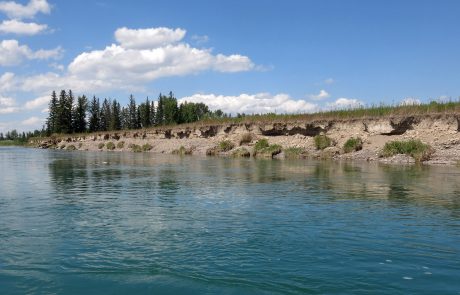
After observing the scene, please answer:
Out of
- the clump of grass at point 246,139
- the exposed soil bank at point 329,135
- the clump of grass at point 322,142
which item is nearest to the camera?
the exposed soil bank at point 329,135

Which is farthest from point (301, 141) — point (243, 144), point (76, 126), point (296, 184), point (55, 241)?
point (76, 126)

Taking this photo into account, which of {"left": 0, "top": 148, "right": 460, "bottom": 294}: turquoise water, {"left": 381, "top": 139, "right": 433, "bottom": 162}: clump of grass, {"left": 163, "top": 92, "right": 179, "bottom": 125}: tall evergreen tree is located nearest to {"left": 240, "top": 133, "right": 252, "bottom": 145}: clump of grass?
{"left": 381, "top": 139, "right": 433, "bottom": 162}: clump of grass

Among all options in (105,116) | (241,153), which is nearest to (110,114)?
(105,116)

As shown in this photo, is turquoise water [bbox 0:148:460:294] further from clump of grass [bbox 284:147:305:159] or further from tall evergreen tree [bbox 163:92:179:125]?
tall evergreen tree [bbox 163:92:179:125]

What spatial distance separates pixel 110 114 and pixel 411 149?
11815cm

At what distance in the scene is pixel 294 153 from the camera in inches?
1866

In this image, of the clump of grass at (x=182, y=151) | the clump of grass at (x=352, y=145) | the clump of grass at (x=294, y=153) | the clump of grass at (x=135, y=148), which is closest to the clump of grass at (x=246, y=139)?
the clump of grass at (x=182, y=151)

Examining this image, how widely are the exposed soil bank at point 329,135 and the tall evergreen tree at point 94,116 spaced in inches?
2227

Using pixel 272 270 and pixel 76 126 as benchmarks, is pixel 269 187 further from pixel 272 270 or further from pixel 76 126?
pixel 76 126

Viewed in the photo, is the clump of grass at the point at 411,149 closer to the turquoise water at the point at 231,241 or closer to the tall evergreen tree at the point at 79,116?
the turquoise water at the point at 231,241

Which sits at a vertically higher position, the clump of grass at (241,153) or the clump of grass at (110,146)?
the clump of grass at (110,146)

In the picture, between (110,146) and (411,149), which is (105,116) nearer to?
(110,146)

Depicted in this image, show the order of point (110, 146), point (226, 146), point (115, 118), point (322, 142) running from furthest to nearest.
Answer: point (115, 118), point (110, 146), point (226, 146), point (322, 142)

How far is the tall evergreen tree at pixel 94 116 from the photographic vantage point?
135 meters
